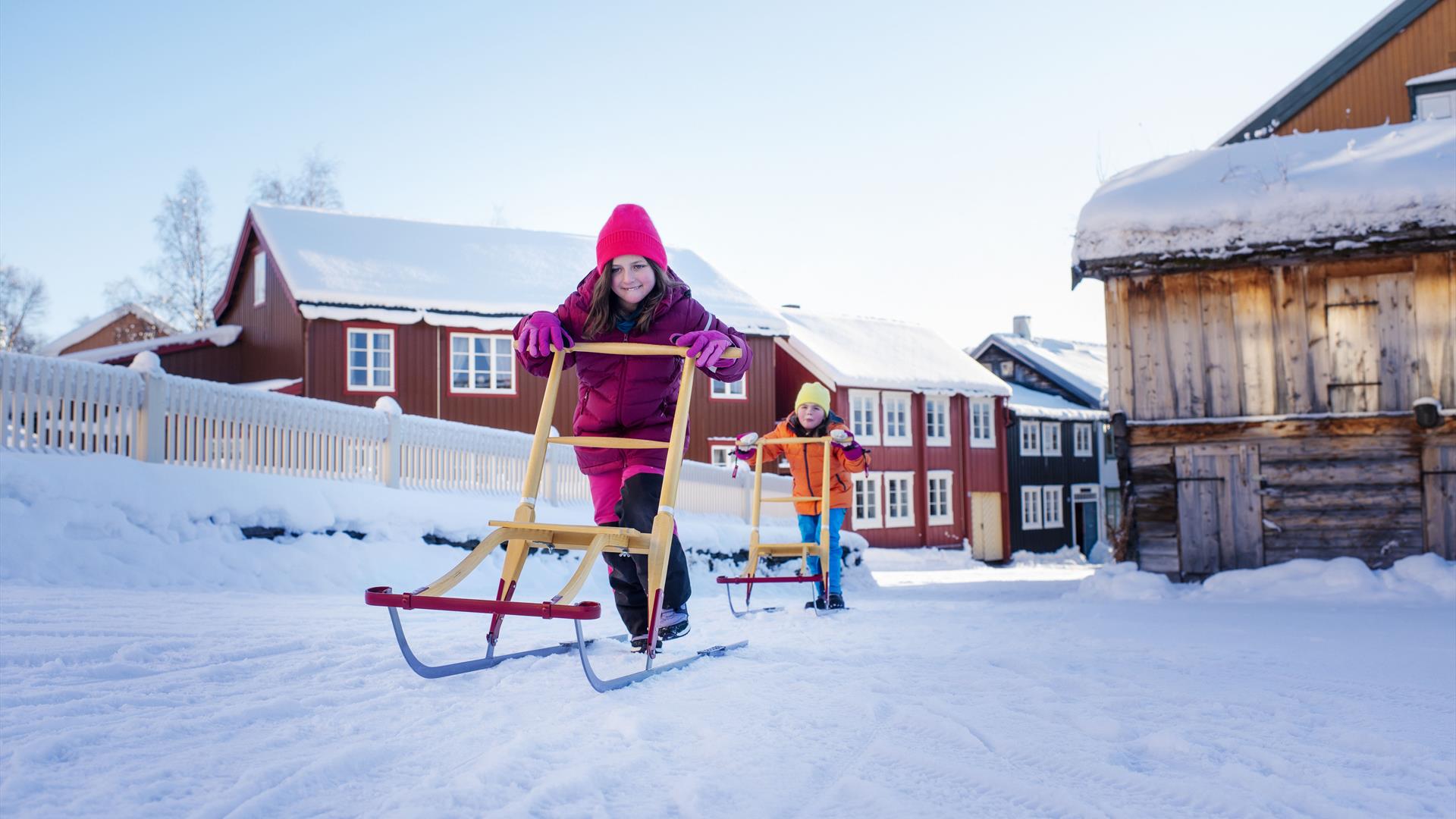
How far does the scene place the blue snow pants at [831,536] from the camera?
28.8ft

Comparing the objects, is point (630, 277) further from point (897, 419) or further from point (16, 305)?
point (16, 305)

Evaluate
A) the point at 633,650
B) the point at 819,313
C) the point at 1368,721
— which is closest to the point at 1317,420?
the point at 1368,721

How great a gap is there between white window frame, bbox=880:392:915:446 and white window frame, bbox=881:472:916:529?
959 mm

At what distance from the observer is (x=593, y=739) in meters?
2.97

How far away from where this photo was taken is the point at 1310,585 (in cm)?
1077

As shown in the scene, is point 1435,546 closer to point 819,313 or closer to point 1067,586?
point 1067,586

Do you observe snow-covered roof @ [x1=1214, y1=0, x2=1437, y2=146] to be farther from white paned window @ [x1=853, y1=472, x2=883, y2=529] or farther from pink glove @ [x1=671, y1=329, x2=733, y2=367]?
pink glove @ [x1=671, y1=329, x2=733, y2=367]

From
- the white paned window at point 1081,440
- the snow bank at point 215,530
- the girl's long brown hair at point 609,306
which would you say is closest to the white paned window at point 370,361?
the snow bank at point 215,530

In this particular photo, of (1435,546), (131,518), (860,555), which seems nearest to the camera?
(131,518)

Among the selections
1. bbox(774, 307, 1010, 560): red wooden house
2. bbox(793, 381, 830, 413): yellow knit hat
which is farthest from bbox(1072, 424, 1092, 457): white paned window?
bbox(793, 381, 830, 413): yellow knit hat

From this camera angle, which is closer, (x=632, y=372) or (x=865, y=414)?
(x=632, y=372)

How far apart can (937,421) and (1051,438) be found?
301 inches

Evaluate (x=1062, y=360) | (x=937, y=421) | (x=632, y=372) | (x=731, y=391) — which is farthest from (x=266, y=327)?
(x=1062, y=360)

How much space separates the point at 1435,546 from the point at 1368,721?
9.61 metres
